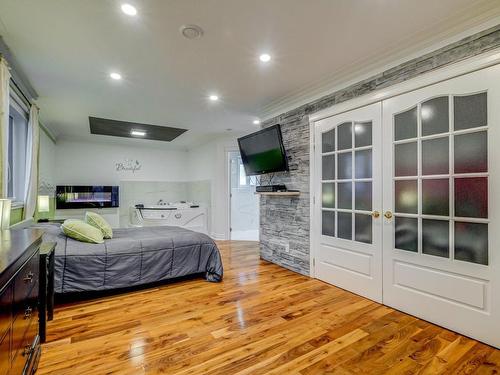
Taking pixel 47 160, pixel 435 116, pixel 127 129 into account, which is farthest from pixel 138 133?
pixel 435 116

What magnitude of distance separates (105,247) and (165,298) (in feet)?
2.77

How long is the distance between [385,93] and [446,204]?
3.89 feet

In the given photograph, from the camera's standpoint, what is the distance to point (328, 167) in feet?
10.7

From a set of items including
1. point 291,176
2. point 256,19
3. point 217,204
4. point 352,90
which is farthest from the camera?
point 217,204

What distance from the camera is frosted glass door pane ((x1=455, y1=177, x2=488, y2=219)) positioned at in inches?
78.4

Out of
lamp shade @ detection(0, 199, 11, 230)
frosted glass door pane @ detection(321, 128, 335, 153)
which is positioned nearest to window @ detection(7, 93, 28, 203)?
lamp shade @ detection(0, 199, 11, 230)

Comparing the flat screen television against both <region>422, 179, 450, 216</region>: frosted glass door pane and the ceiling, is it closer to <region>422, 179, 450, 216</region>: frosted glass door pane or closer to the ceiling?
the ceiling

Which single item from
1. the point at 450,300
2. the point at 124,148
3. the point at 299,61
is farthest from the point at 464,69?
the point at 124,148

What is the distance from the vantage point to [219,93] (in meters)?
3.52

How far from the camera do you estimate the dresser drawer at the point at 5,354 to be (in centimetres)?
92

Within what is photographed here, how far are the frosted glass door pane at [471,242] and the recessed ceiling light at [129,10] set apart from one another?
2950 millimetres

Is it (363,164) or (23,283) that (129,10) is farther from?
(363,164)

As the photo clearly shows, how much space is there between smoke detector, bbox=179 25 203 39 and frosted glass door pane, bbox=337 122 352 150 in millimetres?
1811

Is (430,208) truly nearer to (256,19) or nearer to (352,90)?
(352,90)
